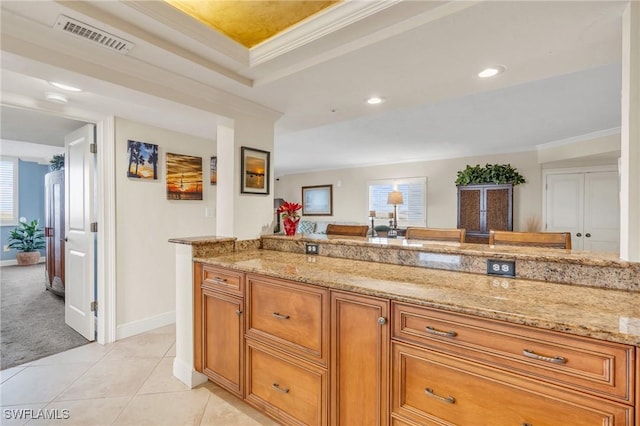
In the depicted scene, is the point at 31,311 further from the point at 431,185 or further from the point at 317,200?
the point at 431,185

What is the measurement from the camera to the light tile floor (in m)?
1.81

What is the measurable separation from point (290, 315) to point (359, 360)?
44cm

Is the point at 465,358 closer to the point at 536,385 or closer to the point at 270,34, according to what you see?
the point at 536,385

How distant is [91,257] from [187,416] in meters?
1.89

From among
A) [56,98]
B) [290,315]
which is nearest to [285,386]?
[290,315]

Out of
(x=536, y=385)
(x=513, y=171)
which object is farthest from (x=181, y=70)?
(x=513, y=171)

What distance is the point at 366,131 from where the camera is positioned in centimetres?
423

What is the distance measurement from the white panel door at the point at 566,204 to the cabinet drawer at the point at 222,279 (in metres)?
5.40

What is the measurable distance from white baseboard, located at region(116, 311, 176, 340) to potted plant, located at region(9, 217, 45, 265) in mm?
5200

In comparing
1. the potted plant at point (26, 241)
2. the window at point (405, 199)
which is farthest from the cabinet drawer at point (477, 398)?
the potted plant at point (26, 241)

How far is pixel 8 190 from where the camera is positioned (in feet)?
19.8

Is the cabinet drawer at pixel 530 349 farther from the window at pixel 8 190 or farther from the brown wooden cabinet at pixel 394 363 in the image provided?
the window at pixel 8 190

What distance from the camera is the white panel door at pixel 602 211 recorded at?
4.63 m

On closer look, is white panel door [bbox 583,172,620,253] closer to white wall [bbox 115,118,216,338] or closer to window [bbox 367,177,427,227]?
window [bbox 367,177,427,227]
